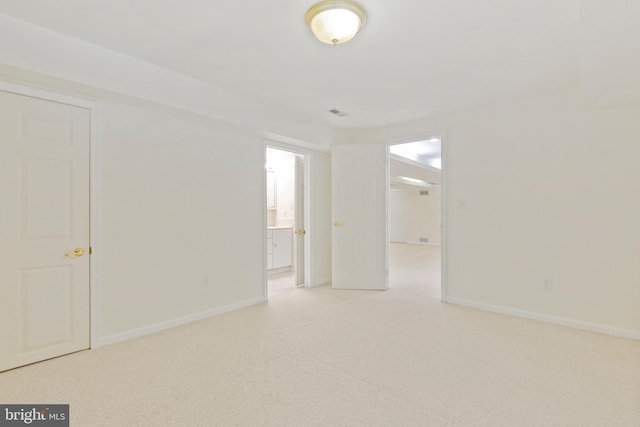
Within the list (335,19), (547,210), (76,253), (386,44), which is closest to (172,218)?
(76,253)

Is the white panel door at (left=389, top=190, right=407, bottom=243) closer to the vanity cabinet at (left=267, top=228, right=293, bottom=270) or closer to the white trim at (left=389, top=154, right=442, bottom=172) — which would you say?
the white trim at (left=389, top=154, right=442, bottom=172)

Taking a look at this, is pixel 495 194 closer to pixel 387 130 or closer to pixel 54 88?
pixel 387 130

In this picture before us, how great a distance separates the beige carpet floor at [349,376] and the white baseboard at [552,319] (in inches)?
4.1

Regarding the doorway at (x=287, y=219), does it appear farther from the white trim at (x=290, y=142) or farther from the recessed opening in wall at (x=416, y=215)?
the recessed opening in wall at (x=416, y=215)

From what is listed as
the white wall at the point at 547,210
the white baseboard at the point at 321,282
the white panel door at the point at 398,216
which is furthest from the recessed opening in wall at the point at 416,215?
the white baseboard at the point at 321,282

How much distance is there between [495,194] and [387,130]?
1.74 meters

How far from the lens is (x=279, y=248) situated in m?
5.98

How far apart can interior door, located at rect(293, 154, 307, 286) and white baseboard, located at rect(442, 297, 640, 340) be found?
2.15 m

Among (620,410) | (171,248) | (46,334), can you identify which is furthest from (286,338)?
→ (620,410)

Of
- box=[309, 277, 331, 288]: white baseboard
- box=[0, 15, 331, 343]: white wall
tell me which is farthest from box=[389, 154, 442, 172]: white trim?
box=[309, 277, 331, 288]: white baseboard

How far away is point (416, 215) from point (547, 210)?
8091 mm

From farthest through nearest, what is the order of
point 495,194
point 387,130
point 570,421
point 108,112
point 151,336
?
point 387,130 → point 495,194 → point 151,336 → point 108,112 → point 570,421

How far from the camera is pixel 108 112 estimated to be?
2799 millimetres

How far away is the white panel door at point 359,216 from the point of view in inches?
185
